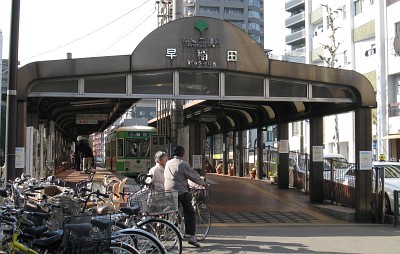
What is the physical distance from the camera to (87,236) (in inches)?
193

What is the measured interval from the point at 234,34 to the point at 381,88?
84.3 feet

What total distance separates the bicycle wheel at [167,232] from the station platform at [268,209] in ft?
14.3

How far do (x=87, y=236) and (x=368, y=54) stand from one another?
36739 millimetres

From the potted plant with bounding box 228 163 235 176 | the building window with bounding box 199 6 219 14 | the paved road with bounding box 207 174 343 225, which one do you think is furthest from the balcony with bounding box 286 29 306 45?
the paved road with bounding box 207 174 343 225

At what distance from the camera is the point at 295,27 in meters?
79.1

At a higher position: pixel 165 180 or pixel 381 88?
pixel 381 88

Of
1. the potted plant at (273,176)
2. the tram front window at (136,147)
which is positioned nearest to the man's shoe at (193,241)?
the potted plant at (273,176)

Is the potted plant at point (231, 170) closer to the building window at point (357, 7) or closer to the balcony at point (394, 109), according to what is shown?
the balcony at point (394, 109)

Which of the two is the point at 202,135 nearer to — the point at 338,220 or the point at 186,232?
the point at 338,220

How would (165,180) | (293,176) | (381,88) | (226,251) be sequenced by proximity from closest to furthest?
(226,251) → (165,180) → (293,176) → (381,88)

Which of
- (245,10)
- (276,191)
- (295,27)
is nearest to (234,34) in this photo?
(276,191)

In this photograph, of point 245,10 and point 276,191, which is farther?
point 245,10

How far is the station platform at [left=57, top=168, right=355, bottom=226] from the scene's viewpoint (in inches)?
498

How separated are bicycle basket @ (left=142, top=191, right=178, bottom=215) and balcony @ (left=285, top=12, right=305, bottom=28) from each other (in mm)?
70441
